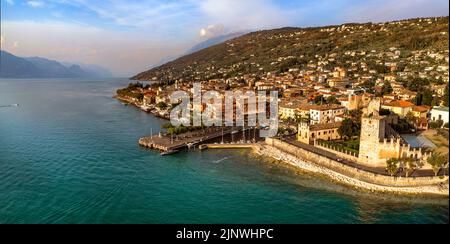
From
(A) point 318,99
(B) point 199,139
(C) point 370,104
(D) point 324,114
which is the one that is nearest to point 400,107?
(C) point 370,104

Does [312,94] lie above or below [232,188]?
above

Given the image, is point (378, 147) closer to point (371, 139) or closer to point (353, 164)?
point (371, 139)

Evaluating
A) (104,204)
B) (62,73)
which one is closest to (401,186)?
(104,204)

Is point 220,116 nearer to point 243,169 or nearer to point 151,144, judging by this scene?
point 151,144

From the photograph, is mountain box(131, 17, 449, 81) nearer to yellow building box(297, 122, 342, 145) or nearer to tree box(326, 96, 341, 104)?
tree box(326, 96, 341, 104)

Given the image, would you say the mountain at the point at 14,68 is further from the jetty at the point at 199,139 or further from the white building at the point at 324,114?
the white building at the point at 324,114

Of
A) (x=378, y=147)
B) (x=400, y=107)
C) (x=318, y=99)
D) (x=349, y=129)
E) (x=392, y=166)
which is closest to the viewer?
(x=392, y=166)

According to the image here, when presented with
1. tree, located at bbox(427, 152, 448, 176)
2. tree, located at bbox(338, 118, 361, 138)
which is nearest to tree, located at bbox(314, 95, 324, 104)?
tree, located at bbox(338, 118, 361, 138)
